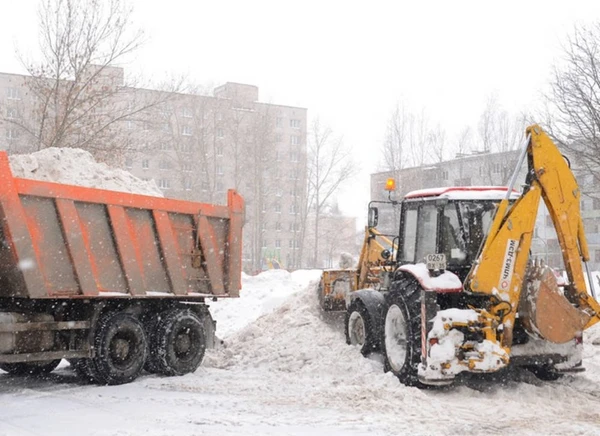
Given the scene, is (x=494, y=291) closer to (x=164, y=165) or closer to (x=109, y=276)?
(x=109, y=276)

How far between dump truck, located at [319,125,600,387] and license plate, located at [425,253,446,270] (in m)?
0.01

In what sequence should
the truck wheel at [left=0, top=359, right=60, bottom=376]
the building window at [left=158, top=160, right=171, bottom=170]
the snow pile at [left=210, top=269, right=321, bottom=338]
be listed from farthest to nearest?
the building window at [left=158, top=160, right=171, bottom=170], the snow pile at [left=210, top=269, right=321, bottom=338], the truck wheel at [left=0, top=359, right=60, bottom=376]

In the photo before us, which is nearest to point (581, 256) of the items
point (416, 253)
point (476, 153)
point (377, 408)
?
point (416, 253)

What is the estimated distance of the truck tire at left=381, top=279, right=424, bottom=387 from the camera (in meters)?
9.00

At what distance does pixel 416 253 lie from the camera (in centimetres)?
→ 1023

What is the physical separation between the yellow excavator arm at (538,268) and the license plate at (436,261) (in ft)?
1.48

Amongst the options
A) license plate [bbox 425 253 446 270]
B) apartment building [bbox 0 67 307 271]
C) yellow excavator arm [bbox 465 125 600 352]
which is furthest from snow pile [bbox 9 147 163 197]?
apartment building [bbox 0 67 307 271]

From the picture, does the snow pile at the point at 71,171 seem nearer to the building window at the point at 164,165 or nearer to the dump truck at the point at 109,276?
the dump truck at the point at 109,276

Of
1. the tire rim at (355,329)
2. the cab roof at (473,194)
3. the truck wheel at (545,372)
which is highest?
the cab roof at (473,194)

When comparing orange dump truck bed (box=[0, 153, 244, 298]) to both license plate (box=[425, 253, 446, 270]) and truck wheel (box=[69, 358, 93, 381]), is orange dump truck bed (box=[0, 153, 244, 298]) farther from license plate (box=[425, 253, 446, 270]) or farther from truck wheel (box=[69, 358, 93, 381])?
license plate (box=[425, 253, 446, 270])

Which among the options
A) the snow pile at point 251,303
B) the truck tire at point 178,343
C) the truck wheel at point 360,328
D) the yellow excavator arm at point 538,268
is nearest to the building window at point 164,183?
the snow pile at point 251,303

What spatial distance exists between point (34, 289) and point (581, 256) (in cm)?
649

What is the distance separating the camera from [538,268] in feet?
29.6

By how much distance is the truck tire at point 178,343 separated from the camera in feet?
33.7
